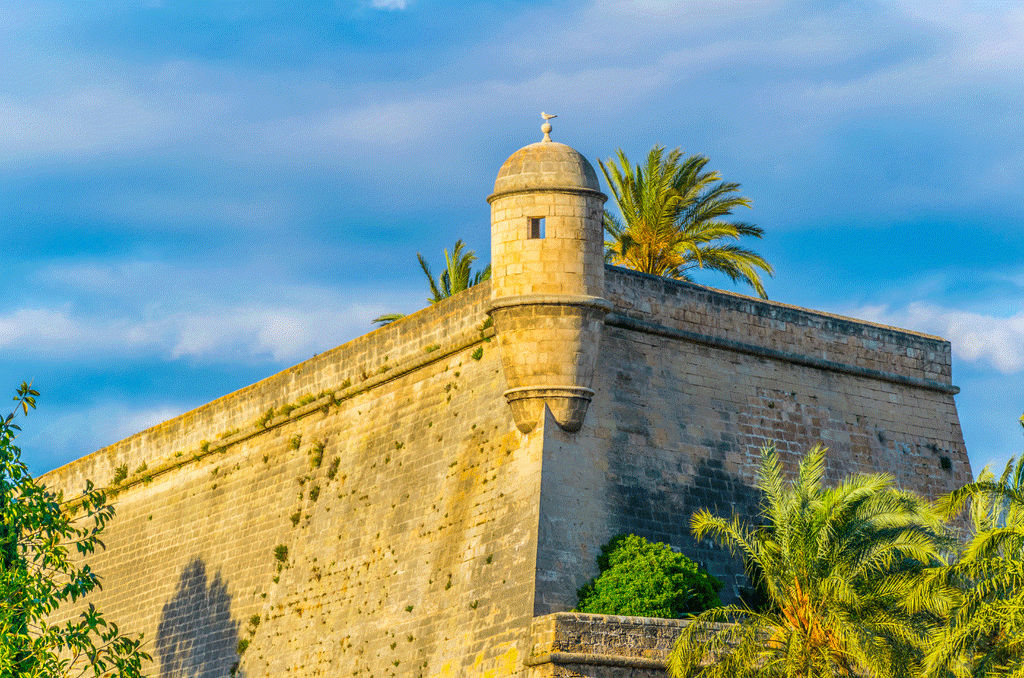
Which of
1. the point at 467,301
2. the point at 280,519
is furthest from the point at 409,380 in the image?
the point at 280,519

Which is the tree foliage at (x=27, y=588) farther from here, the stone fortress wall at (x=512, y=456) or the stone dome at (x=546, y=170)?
the stone dome at (x=546, y=170)

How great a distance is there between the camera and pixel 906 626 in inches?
623

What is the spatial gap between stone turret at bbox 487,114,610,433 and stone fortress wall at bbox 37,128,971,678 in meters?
0.03

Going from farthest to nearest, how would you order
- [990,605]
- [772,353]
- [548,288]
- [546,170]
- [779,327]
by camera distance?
[779,327], [772,353], [546,170], [548,288], [990,605]

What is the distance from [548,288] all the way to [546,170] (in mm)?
1674

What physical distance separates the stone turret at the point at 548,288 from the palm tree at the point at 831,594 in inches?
130

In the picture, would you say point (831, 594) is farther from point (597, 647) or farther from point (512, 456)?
point (512, 456)

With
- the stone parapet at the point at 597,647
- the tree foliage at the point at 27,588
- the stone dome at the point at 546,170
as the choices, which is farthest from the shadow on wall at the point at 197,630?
the stone dome at the point at 546,170

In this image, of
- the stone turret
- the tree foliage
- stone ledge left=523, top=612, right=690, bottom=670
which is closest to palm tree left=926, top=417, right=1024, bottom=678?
stone ledge left=523, top=612, right=690, bottom=670

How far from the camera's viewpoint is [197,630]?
2511 centimetres

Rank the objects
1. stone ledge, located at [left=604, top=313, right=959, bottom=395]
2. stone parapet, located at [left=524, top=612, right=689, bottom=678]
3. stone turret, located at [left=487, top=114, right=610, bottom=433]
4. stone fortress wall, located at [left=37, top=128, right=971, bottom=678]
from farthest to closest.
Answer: stone ledge, located at [left=604, top=313, right=959, bottom=395], stone turret, located at [left=487, top=114, right=610, bottom=433], stone fortress wall, located at [left=37, top=128, right=971, bottom=678], stone parapet, located at [left=524, top=612, right=689, bottom=678]

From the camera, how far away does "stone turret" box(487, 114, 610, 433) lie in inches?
751

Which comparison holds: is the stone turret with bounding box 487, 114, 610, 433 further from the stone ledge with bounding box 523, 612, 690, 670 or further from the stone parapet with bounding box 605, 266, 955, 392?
the stone ledge with bounding box 523, 612, 690, 670

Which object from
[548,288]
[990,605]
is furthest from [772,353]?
[990,605]
